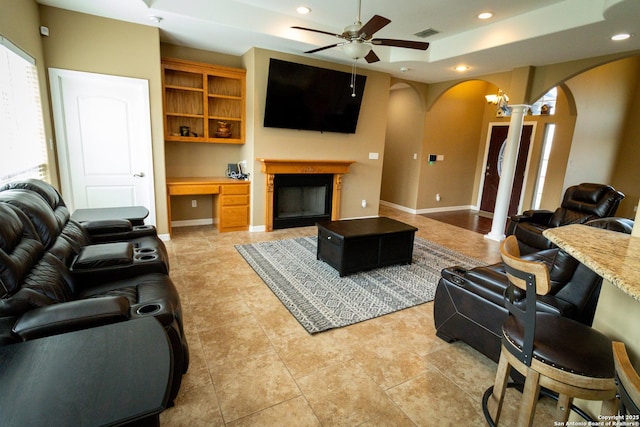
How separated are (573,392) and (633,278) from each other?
57 centimetres

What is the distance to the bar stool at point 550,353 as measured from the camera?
1.25 meters

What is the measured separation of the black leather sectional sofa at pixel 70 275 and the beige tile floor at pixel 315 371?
1.07 ft

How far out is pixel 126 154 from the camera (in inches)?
169

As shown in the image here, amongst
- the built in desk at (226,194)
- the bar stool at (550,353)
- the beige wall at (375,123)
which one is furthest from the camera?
the built in desk at (226,194)

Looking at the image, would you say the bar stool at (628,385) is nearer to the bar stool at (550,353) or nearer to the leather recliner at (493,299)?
the bar stool at (550,353)

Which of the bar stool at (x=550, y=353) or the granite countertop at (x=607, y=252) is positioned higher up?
the granite countertop at (x=607, y=252)

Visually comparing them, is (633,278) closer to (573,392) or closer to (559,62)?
(573,392)


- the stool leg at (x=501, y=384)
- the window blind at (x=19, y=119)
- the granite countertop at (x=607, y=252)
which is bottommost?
the stool leg at (x=501, y=384)

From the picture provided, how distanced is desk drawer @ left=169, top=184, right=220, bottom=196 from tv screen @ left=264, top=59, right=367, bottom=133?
4.15 feet

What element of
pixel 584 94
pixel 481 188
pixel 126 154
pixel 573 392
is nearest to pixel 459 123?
pixel 481 188

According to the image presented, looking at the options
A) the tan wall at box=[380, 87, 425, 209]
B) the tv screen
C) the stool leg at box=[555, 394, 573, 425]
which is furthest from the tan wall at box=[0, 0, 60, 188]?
the tan wall at box=[380, 87, 425, 209]

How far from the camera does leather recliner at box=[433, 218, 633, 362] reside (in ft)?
5.98

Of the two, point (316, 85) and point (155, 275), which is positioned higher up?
point (316, 85)

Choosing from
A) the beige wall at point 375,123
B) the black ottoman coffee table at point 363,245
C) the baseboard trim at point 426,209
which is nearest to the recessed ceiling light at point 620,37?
the beige wall at point 375,123
